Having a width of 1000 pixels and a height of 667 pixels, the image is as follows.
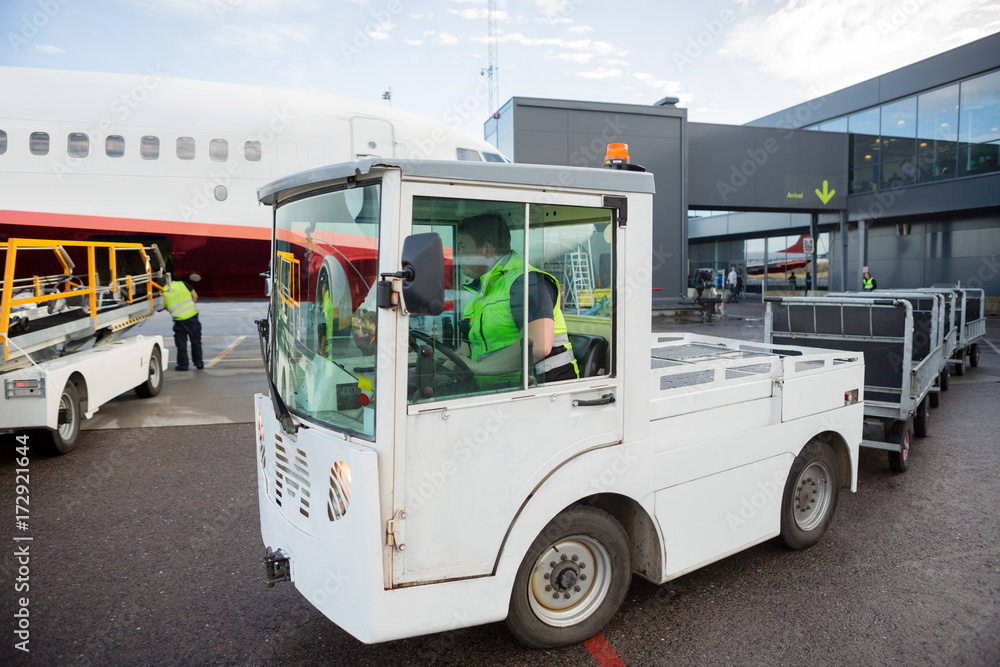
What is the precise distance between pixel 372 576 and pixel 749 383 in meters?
2.36

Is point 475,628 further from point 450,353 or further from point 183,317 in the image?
point 183,317

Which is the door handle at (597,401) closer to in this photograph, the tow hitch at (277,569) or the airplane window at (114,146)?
the tow hitch at (277,569)

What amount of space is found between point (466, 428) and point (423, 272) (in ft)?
2.35

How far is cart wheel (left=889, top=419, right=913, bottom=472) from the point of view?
569 centimetres

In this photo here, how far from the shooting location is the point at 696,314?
2533 cm

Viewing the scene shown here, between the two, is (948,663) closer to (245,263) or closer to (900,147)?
(245,263)

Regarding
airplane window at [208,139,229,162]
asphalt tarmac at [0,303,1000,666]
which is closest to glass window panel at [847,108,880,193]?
asphalt tarmac at [0,303,1000,666]

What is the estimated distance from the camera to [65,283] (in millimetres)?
8883

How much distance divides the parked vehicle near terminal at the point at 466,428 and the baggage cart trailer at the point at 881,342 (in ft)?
9.98

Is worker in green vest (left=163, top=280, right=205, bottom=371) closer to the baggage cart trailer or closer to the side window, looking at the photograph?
→ the baggage cart trailer

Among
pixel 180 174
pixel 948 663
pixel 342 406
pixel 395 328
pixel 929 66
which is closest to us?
pixel 395 328

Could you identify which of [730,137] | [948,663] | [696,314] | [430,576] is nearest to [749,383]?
[948,663]

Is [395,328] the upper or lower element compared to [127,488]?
upper

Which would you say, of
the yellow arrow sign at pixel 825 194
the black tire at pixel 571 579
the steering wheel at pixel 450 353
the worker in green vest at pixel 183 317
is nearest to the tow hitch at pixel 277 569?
the black tire at pixel 571 579
